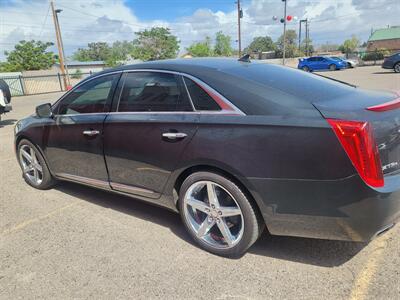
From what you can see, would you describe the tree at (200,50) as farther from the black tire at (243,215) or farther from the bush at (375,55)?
the black tire at (243,215)

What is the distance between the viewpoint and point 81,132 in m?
3.95

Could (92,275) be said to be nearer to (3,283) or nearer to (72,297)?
(72,297)

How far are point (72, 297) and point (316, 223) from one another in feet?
6.10

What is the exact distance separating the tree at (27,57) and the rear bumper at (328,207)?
6266 centimetres

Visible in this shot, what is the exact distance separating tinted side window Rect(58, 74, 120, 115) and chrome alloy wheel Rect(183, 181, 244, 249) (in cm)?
136

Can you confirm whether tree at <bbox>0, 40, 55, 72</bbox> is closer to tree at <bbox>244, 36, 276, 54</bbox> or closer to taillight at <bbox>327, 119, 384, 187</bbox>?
taillight at <bbox>327, 119, 384, 187</bbox>

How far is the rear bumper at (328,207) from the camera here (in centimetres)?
236

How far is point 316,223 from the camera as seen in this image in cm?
256

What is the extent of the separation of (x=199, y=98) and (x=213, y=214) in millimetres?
980

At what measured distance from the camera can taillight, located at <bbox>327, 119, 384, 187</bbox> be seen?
232 centimetres

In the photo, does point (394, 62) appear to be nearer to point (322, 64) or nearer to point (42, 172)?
point (322, 64)

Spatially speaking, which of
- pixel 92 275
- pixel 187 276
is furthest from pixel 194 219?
pixel 92 275

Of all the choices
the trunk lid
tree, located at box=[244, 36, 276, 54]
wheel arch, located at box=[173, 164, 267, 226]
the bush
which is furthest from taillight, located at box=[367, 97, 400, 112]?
tree, located at box=[244, 36, 276, 54]

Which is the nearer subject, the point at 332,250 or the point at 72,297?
the point at 72,297
